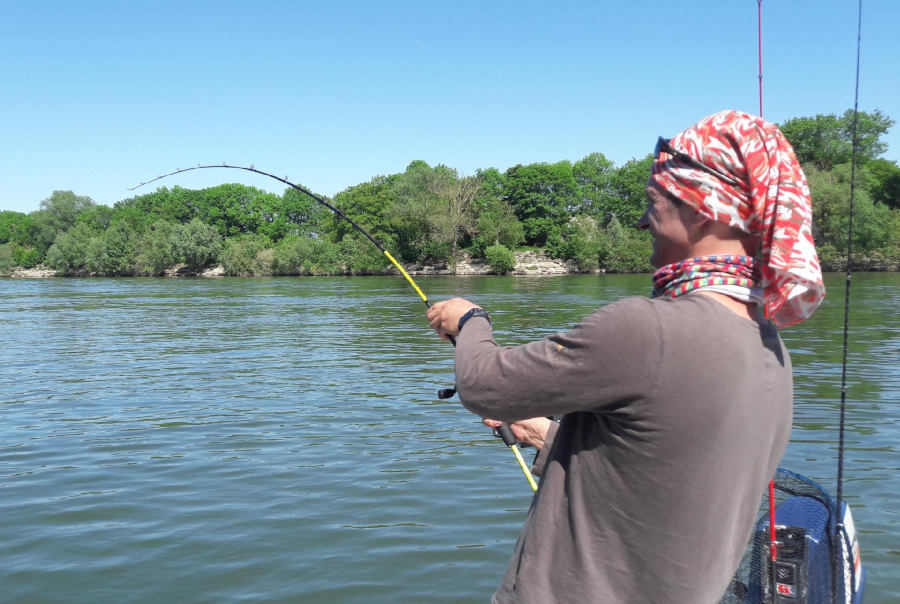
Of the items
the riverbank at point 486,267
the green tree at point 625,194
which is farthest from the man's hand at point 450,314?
the green tree at point 625,194

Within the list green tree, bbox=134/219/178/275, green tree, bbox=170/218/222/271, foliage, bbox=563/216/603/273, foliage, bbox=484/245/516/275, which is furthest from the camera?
green tree, bbox=134/219/178/275

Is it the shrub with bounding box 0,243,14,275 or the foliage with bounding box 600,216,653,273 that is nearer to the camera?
the foliage with bounding box 600,216,653,273

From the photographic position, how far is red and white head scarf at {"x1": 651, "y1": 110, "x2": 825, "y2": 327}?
1.70 meters

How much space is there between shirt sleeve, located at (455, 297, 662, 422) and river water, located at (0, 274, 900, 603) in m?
3.96

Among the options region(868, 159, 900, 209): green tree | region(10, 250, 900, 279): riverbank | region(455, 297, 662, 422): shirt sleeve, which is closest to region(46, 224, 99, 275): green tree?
region(10, 250, 900, 279): riverbank

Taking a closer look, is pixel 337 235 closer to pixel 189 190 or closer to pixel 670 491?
pixel 189 190

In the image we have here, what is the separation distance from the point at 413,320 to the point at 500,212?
66033mm

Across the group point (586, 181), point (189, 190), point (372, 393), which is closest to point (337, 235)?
point (586, 181)

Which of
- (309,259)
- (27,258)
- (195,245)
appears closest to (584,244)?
(309,259)

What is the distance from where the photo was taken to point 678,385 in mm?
1595

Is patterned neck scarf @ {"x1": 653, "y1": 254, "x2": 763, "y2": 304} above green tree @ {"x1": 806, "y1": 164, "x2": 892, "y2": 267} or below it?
below

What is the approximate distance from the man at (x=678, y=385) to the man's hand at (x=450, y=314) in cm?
23

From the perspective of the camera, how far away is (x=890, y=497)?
6879mm

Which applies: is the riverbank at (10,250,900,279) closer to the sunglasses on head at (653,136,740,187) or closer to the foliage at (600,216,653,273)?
the foliage at (600,216,653,273)
